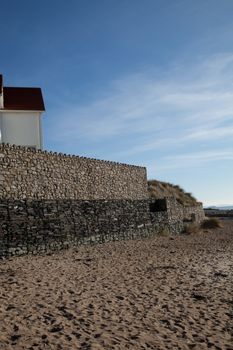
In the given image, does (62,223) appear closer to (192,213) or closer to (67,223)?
(67,223)

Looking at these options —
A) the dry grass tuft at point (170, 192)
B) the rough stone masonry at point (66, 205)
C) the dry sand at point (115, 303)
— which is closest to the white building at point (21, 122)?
the rough stone masonry at point (66, 205)

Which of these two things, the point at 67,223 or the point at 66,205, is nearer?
the point at 67,223

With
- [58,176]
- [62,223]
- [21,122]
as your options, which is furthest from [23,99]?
[62,223]

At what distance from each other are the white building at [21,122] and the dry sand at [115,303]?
1495cm

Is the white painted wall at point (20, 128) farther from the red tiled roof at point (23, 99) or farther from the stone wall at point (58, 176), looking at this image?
the stone wall at point (58, 176)

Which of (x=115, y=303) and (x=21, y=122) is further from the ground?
(x=21, y=122)

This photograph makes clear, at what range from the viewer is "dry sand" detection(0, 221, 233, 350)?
227 inches

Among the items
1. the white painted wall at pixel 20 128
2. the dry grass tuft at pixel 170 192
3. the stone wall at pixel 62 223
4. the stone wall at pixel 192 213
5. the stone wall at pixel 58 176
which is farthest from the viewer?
the dry grass tuft at pixel 170 192

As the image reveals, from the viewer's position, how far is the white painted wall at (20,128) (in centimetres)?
2715

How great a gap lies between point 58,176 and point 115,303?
44.1ft

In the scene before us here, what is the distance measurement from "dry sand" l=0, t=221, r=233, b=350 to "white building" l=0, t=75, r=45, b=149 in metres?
15.0

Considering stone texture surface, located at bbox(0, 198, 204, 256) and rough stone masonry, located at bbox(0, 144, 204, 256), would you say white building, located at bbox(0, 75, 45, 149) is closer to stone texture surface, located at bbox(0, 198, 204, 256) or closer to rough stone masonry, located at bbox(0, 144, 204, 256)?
rough stone masonry, located at bbox(0, 144, 204, 256)

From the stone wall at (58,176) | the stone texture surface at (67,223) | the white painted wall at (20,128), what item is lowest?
the stone texture surface at (67,223)

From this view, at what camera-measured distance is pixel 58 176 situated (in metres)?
20.6
